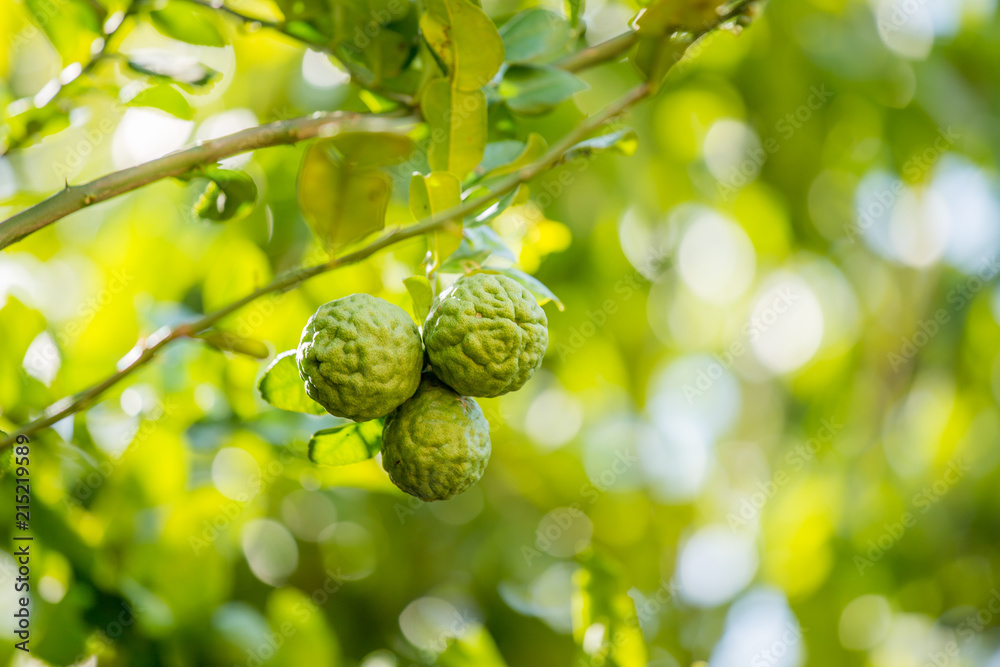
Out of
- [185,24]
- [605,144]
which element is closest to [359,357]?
Answer: [605,144]

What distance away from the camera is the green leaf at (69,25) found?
104cm

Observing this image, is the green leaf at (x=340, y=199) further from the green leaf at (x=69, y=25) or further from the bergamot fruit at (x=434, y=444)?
the green leaf at (x=69, y=25)

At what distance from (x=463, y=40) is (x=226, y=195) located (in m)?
0.34

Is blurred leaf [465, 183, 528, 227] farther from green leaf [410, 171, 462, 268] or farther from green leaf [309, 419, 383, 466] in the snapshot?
green leaf [309, 419, 383, 466]

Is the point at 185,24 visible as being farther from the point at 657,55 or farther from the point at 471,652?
the point at 471,652

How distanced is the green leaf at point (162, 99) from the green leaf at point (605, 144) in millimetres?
518

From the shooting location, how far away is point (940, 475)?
246cm

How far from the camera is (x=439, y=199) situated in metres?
0.81

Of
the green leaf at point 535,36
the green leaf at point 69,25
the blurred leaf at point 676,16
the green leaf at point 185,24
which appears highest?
the green leaf at point 69,25

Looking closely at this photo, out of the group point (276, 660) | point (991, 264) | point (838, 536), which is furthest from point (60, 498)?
point (991, 264)

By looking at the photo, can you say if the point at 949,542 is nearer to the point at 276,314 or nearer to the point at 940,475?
the point at 940,475

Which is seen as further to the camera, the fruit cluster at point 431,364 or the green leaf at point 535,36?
the green leaf at point 535,36

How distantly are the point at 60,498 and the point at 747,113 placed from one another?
2050mm

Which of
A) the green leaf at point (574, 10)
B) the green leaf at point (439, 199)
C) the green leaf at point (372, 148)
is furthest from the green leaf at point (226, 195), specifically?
the green leaf at point (574, 10)
